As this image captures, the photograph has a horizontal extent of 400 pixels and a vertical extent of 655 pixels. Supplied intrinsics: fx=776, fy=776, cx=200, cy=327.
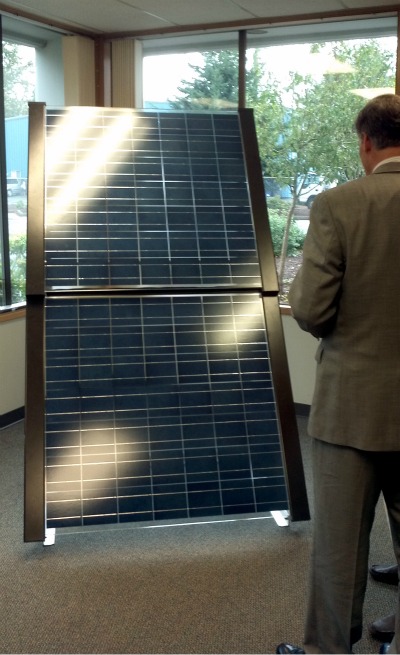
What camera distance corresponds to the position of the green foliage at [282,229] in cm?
491

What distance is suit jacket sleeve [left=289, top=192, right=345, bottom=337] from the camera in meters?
1.76

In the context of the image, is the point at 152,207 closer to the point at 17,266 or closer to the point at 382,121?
the point at 382,121

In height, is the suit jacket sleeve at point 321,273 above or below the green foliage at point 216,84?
below

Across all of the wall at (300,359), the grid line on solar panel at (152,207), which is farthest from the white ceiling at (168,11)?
the wall at (300,359)

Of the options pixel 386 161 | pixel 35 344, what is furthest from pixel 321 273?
pixel 35 344

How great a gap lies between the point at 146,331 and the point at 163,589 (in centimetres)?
99

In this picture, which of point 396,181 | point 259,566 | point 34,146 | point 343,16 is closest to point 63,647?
point 259,566

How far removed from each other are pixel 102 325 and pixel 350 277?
1.50 metres

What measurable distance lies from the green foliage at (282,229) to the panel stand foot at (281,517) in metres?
2.13

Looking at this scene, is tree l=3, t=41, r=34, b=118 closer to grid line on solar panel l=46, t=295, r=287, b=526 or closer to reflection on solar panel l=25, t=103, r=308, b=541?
reflection on solar panel l=25, t=103, r=308, b=541

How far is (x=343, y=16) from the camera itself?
429 cm

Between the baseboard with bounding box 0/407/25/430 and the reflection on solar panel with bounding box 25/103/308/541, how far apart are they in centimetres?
170

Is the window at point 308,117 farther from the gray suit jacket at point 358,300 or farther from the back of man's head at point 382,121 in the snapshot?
the gray suit jacket at point 358,300

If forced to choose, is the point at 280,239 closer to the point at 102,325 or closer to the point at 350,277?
the point at 102,325
